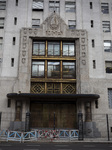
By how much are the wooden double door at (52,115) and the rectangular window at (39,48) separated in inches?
309

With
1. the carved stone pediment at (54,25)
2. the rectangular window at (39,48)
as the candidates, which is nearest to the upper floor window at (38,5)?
the carved stone pediment at (54,25)

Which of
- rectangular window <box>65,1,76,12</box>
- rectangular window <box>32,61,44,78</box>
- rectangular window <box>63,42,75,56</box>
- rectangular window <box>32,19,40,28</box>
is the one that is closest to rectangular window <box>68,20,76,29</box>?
rectangular window <box>65,1,76,12</box>

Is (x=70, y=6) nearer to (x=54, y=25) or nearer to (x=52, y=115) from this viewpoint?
(x=54, y=25)

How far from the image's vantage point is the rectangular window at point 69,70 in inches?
1099

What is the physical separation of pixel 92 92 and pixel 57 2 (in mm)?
16586

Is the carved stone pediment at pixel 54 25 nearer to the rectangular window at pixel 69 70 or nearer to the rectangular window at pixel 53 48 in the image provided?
the rectangular window at pixel 53 48

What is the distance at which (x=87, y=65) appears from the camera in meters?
27.5

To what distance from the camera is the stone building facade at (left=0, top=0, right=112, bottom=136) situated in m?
26.0

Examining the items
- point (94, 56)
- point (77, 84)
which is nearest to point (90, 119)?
point (77, 84)

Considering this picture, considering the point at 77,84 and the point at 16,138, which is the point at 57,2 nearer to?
the point at 77,84

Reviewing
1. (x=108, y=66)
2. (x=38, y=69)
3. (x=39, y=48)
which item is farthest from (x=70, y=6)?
(x=38, y=69)

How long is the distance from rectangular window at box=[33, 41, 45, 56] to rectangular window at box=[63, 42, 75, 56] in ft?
11.2

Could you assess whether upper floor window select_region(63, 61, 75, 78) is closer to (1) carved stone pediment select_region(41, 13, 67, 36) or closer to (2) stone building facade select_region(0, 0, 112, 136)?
(2) stone building facade select_region(0, 0, 112, 136)

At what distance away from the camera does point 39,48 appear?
2886 cm
